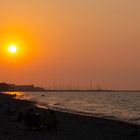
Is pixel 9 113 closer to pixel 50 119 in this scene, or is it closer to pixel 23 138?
pixel 50 119

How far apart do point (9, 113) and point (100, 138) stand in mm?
17187

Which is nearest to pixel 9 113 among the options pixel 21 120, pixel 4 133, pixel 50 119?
pixel 21 120

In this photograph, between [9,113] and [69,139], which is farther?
[9,113]

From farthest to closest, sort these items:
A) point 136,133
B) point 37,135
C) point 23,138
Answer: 1. point 136,133
2. point 37,135
3. point 23,138

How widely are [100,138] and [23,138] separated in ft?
21.2

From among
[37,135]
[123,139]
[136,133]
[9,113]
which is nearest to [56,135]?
[37,135]

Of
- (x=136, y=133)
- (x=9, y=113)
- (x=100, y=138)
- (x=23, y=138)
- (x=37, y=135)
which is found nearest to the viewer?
(x=23, y=138)

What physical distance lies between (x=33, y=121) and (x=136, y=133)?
944 centimetres

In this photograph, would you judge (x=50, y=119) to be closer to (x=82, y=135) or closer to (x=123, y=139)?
(x=82, y=135)

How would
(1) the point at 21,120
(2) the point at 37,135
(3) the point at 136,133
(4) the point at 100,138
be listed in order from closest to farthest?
1. (2) the point at 37,135
2. (4) the point at 100,138
3. (3) the point at 136,133
4. (1) the point at 21,120

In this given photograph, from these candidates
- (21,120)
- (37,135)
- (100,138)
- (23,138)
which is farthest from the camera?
(21,120)

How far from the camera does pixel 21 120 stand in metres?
34.6

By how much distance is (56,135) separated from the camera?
88.1 feet

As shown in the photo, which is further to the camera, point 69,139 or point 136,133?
point 136,133
